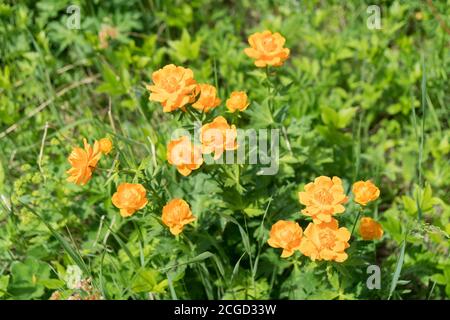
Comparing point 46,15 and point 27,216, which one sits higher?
point 46,15

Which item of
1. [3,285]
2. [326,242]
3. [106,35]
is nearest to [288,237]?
[326,242]

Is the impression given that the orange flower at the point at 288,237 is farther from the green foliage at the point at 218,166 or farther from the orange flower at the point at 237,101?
the orange flower at the point at 237,101

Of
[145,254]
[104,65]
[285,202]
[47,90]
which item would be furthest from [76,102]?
[285,202]

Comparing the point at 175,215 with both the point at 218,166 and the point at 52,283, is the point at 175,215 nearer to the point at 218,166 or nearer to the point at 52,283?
the point at 218,166

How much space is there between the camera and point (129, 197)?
1678 millimetres

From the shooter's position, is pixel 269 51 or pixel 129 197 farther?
pixel 269 51

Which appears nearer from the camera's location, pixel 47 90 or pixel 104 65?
pixel 104 65

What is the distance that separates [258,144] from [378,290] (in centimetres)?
67

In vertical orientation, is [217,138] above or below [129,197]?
above

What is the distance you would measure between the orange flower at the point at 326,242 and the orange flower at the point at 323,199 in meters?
0.03

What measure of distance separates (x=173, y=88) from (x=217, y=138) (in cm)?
20

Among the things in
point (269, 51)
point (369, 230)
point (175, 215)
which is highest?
point (269, 51)

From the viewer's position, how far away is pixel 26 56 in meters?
2.93

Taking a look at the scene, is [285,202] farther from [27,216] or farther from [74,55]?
[74,55]
